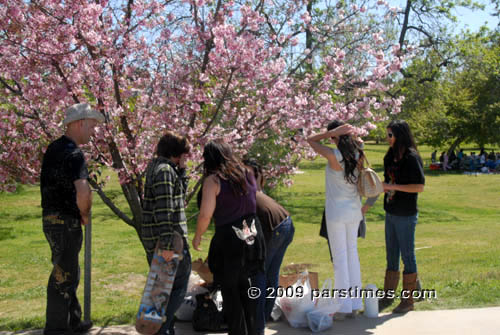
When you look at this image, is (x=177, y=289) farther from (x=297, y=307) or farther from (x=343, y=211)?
(x=343, y=211)

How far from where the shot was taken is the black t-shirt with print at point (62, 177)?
4.00 m

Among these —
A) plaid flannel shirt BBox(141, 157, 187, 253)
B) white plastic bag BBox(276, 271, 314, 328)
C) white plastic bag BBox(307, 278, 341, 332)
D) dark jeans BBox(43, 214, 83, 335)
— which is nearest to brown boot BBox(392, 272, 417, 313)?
white plastic bag BBox(307, 278, 341, 332)

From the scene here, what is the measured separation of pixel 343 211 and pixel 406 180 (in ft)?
2.43

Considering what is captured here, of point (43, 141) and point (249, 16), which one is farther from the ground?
point (249, 16)

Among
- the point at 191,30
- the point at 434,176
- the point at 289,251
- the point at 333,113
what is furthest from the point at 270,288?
the point at 434,176

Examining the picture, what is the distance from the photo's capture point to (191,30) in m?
5.45

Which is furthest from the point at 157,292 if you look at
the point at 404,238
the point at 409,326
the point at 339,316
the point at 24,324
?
the point at 404,238

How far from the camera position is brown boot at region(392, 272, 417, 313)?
519cm

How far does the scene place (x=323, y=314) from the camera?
470 cm

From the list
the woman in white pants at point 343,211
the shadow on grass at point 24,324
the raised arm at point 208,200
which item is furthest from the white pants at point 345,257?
the shadow on grass at point 24,324

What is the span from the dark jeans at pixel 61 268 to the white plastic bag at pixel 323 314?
205cm

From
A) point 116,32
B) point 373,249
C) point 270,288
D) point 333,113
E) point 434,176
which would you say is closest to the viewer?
point 270,288

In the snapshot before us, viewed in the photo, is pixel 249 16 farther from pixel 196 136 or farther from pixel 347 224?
pixel 347 224

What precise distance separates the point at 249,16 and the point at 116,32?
136cm
